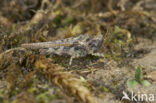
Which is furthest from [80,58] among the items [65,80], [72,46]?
[65,80]

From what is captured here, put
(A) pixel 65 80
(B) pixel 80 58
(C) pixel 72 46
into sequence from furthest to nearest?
1. (B) pixel 80 58
2. (C) pixel 72 46
3. (A) pixel 65 80

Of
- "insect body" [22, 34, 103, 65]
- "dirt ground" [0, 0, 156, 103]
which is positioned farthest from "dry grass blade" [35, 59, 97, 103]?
"insect body" [22, 34, 103, 65]

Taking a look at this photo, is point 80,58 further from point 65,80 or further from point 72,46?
point 65,80

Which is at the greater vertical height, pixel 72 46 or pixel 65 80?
pixel 72 46

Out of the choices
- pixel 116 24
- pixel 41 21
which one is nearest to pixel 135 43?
pixel 116 24

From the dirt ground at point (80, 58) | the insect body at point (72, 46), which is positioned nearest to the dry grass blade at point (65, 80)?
the dirt ground at point (80, 58)

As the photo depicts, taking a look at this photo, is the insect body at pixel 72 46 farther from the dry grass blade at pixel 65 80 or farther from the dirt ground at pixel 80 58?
the dry grass blade at pixel 65 80
